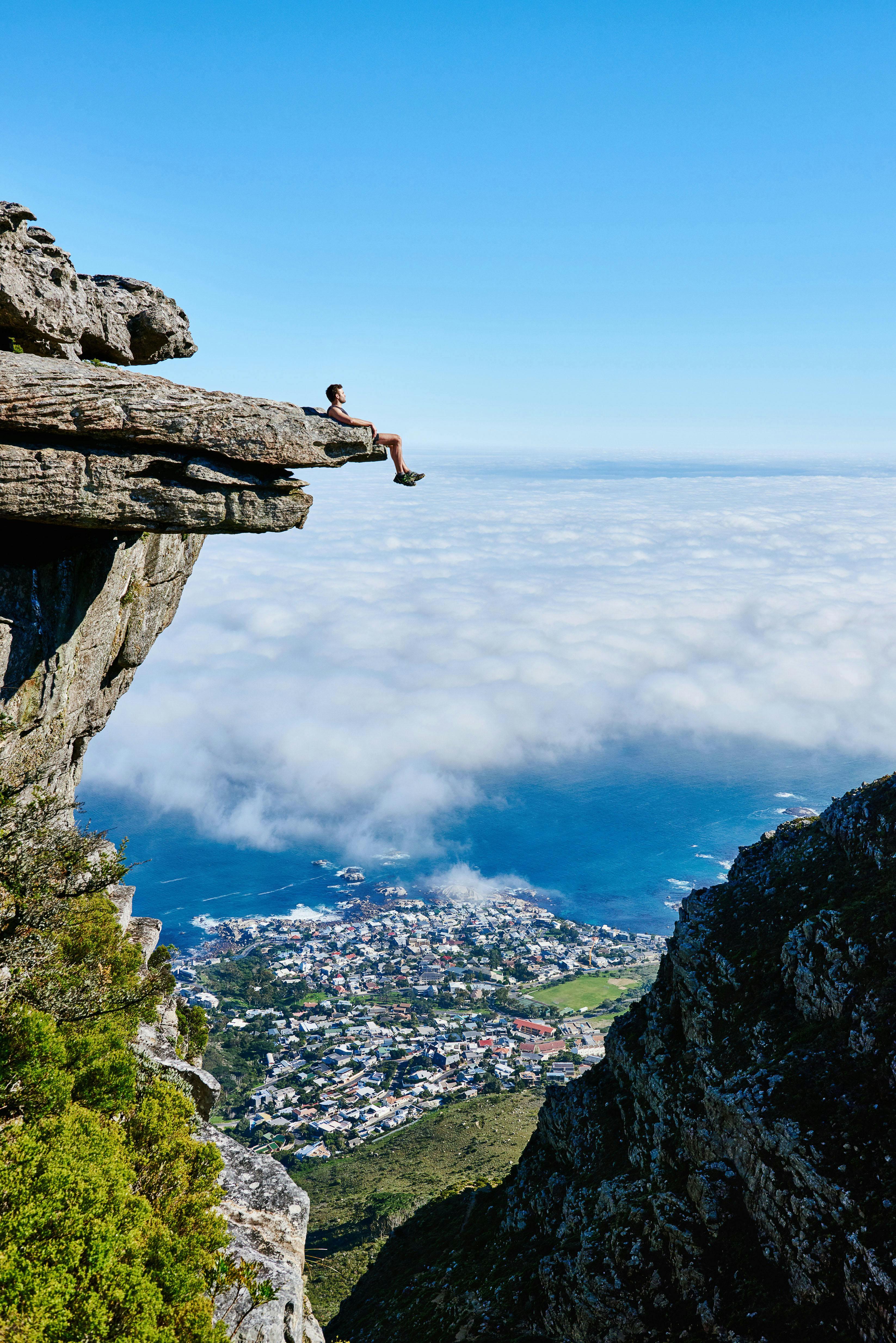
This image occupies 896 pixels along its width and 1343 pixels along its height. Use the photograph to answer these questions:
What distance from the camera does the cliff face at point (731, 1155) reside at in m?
21.8

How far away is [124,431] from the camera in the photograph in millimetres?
18953

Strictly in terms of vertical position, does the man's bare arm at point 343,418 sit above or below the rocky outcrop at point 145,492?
above

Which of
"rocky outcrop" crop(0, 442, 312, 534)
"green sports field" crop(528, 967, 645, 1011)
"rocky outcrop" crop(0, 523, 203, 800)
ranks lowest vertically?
"green sports field" crop(528, 967, 645, 1011)

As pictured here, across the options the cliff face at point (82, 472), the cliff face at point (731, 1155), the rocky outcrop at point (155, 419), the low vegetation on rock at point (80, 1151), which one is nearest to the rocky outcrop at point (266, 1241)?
the low vegetation on rock at point (80, 1151)

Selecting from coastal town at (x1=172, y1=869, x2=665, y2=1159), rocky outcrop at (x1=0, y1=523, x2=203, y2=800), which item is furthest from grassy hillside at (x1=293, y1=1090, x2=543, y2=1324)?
rocky outcrop at (x1=0, y1=523, x2=203, y2=800)

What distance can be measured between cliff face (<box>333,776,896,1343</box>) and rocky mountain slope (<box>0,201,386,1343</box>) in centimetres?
1244

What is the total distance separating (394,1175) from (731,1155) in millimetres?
62501

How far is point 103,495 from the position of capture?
62.8 ft

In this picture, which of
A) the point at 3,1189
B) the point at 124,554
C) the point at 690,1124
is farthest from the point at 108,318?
the point at 690,1124

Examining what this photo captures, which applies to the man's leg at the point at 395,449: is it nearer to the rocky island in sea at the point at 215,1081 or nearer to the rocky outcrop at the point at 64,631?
the rocky island in sea at the point at 215,1081

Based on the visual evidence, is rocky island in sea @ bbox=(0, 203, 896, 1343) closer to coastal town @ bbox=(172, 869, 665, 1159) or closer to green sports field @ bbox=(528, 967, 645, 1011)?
coastal town @ bbox=(172, 869, 665, 1159)

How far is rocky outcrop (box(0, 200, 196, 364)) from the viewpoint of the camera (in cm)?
2086

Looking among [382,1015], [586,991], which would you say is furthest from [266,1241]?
[586,991]

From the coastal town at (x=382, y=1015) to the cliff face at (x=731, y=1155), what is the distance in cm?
4133
